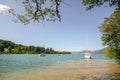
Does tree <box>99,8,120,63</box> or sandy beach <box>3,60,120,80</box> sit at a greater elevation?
tree <box>99,8,120,63</box>

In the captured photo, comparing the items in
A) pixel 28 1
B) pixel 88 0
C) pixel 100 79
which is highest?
pixel 88 0

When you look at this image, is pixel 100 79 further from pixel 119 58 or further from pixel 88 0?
pixel 119 58

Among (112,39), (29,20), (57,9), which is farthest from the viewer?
(112,39)

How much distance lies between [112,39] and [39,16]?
3213 cm

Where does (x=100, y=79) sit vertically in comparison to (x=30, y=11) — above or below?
below

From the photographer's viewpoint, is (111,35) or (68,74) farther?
(111,35)

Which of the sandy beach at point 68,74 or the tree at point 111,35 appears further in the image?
the tree at point 111,35

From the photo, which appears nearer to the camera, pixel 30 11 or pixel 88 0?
pixel 30 11

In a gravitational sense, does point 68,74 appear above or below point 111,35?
below

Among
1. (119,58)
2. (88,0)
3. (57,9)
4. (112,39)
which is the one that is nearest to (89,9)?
(88,0)

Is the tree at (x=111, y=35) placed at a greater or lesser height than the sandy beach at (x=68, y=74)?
greater

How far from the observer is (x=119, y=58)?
3925cm

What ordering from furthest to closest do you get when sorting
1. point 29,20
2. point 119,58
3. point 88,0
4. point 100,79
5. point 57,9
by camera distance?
point 119,58 → point 100,79 → point 88,0 → point 29,20 → point 57,9

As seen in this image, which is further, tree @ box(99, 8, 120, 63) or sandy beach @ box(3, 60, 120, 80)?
tree @ box(99, 8, 120, 63)
